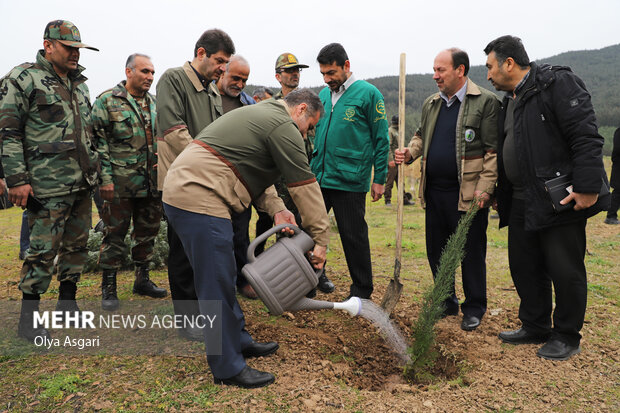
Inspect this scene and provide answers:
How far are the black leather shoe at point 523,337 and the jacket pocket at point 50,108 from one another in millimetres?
4219

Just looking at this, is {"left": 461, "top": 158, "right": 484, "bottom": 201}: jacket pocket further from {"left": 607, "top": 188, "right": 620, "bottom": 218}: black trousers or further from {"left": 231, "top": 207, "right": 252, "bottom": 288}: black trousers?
{"left": 607, "top": 188, "right": 620, "bottom": 218}: black trousers

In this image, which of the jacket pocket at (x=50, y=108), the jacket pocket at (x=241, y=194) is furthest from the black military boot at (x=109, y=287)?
the jacket pocket at (x=241, y=194)

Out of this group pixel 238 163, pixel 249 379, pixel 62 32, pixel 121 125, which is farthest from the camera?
pixel 121 125

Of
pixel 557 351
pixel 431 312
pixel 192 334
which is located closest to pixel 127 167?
pixel 192 334

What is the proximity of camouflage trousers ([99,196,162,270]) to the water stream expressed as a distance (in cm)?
239

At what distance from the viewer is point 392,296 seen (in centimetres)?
387

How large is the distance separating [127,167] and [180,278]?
4.76ft

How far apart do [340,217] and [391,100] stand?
89.6 meters

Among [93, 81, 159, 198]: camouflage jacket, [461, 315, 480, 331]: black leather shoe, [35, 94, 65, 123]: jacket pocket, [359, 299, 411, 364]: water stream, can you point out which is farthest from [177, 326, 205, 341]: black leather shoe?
[461, 315, 480, 331]: black leather shoe

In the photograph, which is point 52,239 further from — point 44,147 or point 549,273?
point 549,273

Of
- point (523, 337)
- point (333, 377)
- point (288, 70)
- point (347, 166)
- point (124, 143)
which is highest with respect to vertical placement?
point (288, 70)

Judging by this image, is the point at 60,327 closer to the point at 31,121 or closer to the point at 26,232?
the point at 31,121

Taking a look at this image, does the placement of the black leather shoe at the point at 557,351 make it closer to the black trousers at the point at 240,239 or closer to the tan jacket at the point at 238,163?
the tan jacket at the point at 238,163

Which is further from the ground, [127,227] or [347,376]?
[127,227]
